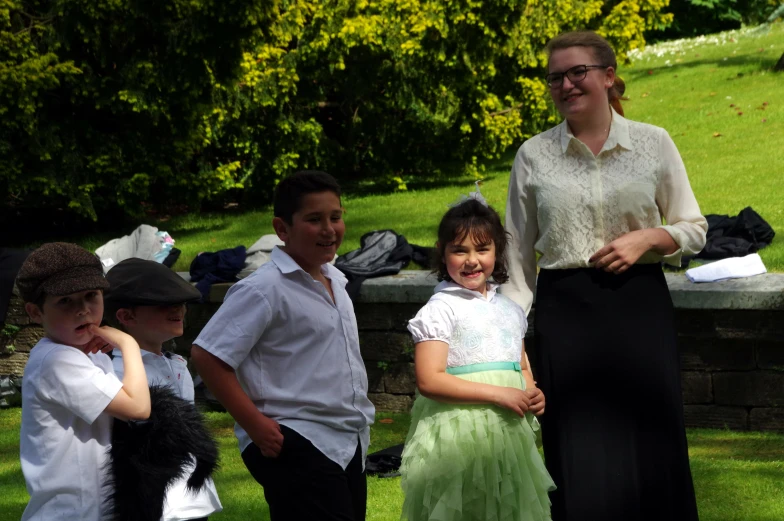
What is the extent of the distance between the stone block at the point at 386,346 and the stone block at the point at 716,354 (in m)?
1.88

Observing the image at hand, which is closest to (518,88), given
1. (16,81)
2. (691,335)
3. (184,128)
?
(184,128)

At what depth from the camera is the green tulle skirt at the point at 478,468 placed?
3.43 m

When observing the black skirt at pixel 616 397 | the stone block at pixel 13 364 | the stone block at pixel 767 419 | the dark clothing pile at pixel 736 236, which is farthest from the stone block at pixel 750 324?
the stone block at pixel 13 364

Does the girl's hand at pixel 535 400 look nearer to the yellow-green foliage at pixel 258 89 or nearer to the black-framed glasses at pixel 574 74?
the black-framed glasses at pixel 574 74

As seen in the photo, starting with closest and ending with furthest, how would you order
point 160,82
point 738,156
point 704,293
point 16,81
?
point 704,293 → point 16,81 → point 160,82 → point 738,156

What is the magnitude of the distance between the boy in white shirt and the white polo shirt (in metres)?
0.27

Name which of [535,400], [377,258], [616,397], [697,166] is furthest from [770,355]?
[697,166]

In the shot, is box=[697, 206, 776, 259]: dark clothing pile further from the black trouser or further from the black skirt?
the black trouser

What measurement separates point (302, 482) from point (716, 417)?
13.5 ft

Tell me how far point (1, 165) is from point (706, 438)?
738 cm

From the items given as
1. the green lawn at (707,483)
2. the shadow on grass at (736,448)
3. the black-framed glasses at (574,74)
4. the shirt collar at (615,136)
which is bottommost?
the shadow on grass at (736,448)

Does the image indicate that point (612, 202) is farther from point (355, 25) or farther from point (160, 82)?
point (355, 25)

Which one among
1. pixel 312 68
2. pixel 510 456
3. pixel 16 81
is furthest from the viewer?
pixel 312 68

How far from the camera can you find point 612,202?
367 centimetres
